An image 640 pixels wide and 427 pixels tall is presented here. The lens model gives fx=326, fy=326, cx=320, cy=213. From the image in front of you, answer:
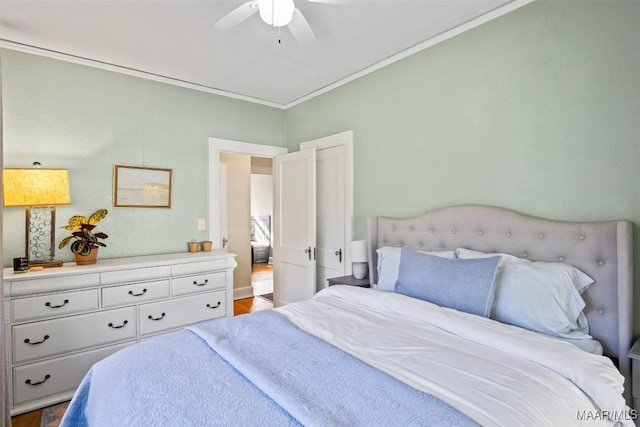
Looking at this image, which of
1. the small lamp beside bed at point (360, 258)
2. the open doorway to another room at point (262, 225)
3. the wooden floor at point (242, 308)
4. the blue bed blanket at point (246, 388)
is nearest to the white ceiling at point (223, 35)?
the small lamp beside bed at point (360, 258)

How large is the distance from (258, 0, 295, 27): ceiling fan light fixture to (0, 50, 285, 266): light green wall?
6.35ft

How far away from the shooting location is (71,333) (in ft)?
7.93

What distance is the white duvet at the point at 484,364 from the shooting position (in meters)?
1.07

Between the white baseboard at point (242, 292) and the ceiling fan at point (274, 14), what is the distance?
3846 mm

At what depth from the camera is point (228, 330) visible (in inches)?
67.0

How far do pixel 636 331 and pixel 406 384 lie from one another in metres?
1.39

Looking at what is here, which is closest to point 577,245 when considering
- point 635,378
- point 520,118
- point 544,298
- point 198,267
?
point 544,298

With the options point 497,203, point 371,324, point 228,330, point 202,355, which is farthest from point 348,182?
point 202,355

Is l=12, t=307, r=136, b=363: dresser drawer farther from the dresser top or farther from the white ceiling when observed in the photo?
the white ceiling

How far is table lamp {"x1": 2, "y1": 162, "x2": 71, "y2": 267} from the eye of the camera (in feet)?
7.80

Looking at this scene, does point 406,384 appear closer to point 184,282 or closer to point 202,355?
point 202,355

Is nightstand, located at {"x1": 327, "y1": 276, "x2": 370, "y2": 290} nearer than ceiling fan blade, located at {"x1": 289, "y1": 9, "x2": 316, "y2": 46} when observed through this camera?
No

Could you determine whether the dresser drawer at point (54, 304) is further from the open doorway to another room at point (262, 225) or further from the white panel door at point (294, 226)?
the open doorway to another room at point (262, 225)

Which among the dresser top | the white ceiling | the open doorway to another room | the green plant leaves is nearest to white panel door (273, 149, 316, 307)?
the dresser top
